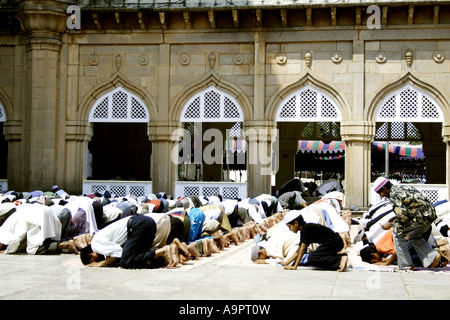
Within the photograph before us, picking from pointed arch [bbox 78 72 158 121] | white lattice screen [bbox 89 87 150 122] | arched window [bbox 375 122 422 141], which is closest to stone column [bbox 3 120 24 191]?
pointed arch [bbox 78 72 158 121]

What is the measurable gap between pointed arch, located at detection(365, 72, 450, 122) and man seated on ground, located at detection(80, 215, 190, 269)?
9.94 m

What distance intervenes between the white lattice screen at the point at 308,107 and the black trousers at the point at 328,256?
30.6 feet

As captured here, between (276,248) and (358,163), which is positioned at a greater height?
(358,163)

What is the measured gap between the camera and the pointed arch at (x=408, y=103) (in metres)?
17.8

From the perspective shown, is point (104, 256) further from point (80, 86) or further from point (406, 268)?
point (80, 86)

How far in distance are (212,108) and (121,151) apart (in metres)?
7.94

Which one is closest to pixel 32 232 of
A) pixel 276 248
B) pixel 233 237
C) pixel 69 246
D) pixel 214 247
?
pixel 69 246

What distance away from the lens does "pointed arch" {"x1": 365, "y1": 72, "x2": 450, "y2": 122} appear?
1780cm

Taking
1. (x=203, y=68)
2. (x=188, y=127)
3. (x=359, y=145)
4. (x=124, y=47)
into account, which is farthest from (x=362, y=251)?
(x=188, y=127)

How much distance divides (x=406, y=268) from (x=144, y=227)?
3.50 metres

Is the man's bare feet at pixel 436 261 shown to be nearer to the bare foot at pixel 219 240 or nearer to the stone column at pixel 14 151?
the bare foot at pixel 219 240

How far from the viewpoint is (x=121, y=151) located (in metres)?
25.9

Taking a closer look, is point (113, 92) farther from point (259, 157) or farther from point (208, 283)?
point (208, 283)
